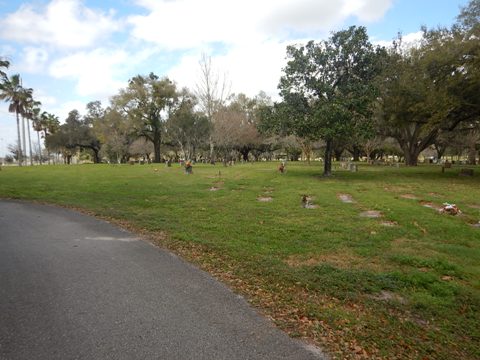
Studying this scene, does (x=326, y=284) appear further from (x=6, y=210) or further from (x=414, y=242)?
(x=6, y=210)

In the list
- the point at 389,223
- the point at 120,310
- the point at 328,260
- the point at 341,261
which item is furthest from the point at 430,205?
the point at 120,310

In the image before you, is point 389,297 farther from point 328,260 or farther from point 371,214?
point 371,214

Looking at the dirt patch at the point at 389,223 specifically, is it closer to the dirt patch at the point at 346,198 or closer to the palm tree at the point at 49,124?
the dirt patch at the point at 346,198

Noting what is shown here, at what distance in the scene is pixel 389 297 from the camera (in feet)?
16.0

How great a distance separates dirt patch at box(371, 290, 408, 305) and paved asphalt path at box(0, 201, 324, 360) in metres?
1.92

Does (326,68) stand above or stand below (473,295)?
above

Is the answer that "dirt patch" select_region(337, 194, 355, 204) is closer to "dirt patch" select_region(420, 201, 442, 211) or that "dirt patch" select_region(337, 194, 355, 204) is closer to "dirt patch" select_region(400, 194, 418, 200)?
"dirt patch" select_region(400, 194, 418, 200)

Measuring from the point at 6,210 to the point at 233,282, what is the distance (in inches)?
380

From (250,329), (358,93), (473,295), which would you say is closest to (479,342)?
(473,295)

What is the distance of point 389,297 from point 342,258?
154cm

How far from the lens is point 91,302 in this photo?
14.3ft

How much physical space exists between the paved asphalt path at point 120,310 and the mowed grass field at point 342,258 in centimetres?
46

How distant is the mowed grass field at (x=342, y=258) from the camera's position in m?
3.95

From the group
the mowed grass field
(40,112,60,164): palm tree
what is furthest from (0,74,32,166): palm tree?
the mowed grass field
